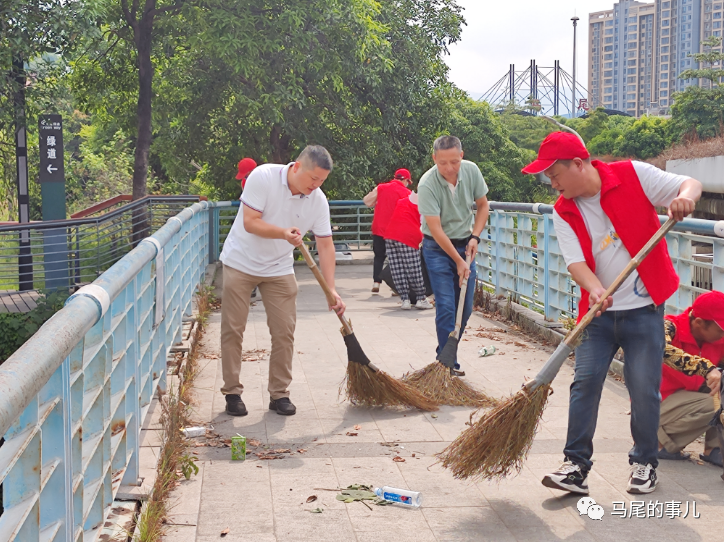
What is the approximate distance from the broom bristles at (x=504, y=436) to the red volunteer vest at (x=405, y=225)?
7168mm

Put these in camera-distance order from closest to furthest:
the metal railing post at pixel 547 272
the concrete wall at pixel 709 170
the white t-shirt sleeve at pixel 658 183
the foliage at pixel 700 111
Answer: the white t-shirt sleeve at pixel 658 183
the metal railing post at pixel 547 272
the concrete wall at pixel 709 170
the foliage at pixel 700 111

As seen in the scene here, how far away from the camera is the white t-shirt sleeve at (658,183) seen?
166 inches

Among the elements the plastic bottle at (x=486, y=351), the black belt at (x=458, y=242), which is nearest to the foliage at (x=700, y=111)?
the plastic bottle at (x=486, y=351)

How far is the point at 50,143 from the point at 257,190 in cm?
1093

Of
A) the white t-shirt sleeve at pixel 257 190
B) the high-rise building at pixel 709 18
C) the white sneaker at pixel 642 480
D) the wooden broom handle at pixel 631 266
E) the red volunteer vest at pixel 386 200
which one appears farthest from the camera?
the high-rise building at pixel 709 18

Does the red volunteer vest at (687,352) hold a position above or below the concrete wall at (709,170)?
below

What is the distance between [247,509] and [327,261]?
7.33 ft

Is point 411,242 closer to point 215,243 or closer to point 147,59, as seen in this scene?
point 215,243

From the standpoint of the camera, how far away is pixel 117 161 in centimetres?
3350

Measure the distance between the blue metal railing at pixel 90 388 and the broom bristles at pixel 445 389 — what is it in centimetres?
157

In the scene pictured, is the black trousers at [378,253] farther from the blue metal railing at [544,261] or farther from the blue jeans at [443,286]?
the blue jeans at [443,286]

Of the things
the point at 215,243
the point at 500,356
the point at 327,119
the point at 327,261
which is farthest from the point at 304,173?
the point at 327,119

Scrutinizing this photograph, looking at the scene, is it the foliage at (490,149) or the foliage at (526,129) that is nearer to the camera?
the foliage at (490,149)

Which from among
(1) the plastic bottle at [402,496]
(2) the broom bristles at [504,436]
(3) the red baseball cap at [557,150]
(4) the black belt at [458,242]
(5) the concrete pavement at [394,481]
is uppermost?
(3) the red baseball cap at [557,150]
